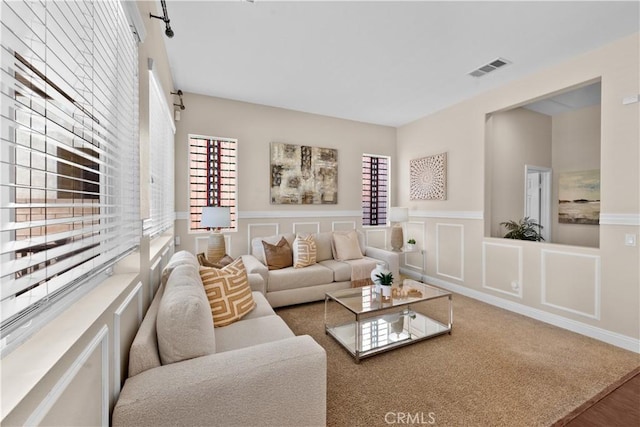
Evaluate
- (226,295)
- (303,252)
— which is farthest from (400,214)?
(226,295)

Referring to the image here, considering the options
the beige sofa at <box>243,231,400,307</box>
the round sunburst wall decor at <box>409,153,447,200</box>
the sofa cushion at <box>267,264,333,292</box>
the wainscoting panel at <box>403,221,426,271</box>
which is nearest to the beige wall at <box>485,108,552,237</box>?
the round sunburst wall decor at <box>409,153,447,200</box>

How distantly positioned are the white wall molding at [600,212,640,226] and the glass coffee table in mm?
1662

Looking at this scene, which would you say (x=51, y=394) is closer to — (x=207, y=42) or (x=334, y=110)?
(x=207, y=42)

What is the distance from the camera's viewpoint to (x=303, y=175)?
14.7ft

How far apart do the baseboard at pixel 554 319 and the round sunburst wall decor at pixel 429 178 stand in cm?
139

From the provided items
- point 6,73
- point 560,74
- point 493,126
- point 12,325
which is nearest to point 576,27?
point 560,74

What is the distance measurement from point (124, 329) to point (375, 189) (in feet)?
14.9

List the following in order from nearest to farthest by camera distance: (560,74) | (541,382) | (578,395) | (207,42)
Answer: (578,395)
(541,382)
(207,42)
(560,74)

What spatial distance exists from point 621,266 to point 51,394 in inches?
154

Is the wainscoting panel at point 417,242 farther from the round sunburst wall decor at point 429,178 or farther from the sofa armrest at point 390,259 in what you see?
the sofa armrest at point 390,259

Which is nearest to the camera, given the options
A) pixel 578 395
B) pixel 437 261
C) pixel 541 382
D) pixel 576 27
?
pixel 578 395

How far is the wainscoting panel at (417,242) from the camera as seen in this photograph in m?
4.68

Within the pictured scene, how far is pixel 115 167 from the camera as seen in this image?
135 cm

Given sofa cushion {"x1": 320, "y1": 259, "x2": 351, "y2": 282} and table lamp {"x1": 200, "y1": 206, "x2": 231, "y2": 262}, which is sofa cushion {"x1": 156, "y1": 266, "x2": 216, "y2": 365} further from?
sofa cushion {"x1": 320, "y1": 259, "x2": 351, "y2": 282}
